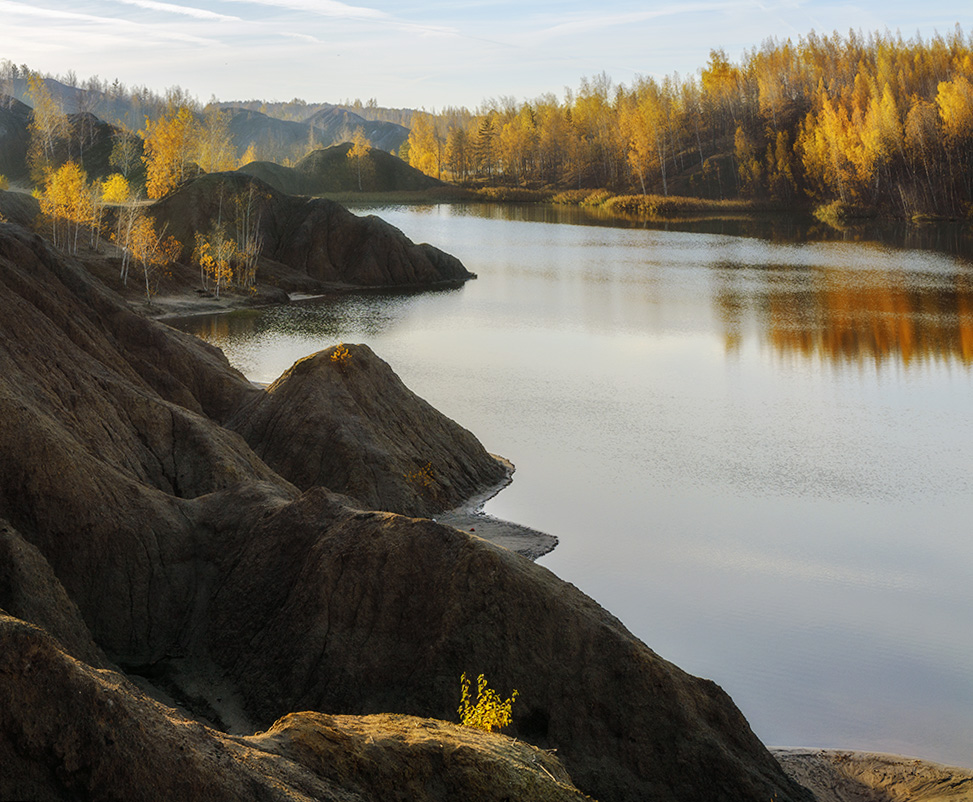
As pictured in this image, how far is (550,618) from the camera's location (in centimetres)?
1452

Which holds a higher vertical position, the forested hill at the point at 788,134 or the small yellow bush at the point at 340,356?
the forested hill at the point at 788,134

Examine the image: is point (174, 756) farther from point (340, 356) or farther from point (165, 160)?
point (165, 160)

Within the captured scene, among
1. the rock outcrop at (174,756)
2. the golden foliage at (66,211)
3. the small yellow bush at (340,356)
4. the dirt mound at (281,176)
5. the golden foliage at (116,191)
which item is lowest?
the rock outcrop at (174,756)

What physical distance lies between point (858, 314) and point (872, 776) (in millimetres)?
48654

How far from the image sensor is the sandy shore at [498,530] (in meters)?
24.2

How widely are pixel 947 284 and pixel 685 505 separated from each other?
2036 inches

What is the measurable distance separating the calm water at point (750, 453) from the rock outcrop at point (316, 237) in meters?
6.34

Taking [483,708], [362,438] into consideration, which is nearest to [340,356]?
[362,438]

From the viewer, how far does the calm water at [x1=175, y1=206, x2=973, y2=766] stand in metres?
18.8

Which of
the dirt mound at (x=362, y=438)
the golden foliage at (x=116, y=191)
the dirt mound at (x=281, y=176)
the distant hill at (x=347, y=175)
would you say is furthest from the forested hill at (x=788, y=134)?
the dirt mound at (x=362, y=438)

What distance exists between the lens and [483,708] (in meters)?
12.8

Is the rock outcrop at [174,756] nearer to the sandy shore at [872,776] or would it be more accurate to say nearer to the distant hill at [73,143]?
the sandy shore at [872,776]

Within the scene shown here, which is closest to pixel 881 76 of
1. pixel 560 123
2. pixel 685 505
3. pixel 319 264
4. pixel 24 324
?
pixel 560 123

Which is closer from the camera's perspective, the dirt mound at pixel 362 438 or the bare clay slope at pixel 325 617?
the bare clay slope at pixel 325 617
